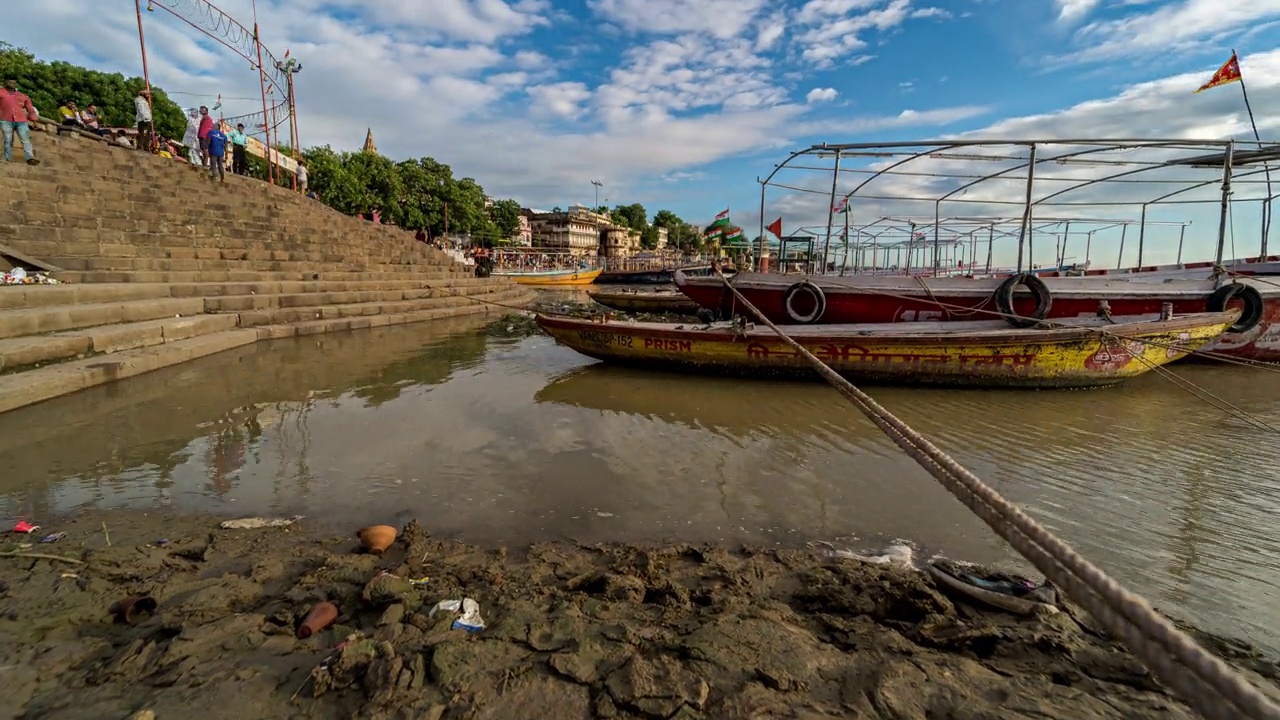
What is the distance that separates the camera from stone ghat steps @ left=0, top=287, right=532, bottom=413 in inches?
207

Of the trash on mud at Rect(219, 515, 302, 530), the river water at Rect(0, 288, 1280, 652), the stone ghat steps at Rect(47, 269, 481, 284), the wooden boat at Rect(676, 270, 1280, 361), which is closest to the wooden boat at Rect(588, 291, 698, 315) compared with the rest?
the stone ghat steps at Rect(47, 269, 481, 284)

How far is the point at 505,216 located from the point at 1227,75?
213 feet

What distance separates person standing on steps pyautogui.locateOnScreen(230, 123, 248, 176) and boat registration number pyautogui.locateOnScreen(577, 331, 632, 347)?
53.2 ft

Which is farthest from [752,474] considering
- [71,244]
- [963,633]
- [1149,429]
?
[71,244]

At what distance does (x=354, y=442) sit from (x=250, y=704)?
3582mm

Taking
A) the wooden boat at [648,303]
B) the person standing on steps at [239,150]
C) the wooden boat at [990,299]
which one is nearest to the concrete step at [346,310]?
the wooden boat at [990,299]

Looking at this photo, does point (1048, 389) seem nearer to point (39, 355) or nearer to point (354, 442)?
point (354, 442)

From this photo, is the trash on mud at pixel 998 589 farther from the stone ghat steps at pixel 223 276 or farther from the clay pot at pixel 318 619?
the stone ghat steps at pixel 223 276

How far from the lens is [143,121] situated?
1435 centimetres

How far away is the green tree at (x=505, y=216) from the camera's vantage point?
6625cm

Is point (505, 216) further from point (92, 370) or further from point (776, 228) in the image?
point (92, 370)

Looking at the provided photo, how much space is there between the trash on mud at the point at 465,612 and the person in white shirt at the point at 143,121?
58.3 feet

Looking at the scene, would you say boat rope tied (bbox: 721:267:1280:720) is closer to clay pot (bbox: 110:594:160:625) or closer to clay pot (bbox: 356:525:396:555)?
clay pot (bbox: 356:525:396:555)

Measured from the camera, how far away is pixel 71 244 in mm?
8969
